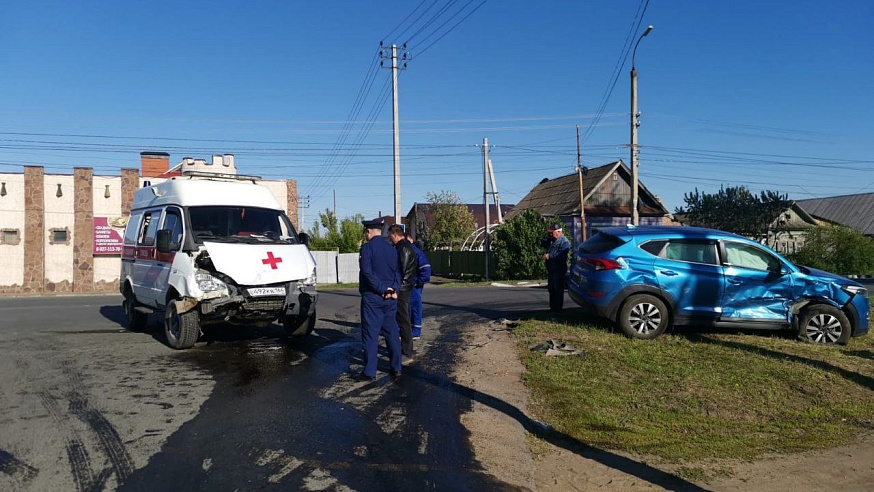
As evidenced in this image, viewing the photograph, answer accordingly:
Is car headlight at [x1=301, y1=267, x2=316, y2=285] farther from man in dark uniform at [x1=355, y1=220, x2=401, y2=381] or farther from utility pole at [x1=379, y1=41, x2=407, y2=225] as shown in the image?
utility pole at [x1=379, y1=41, x2=407, y2=225]

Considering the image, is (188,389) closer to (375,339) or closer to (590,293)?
(375,339)

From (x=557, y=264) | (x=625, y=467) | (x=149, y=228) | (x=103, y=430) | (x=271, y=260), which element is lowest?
(x=625, y=467)

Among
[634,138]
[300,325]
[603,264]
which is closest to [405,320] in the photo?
[300,325]

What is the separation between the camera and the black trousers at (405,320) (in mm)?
8445

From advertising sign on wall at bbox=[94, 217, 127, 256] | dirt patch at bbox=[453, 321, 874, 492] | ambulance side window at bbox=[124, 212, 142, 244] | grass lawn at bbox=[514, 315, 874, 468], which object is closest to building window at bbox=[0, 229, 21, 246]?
advertising sign on wall at bbox=[94, 217, 127, 256]

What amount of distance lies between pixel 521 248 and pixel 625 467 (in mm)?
27188

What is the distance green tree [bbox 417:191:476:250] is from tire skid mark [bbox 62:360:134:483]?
46.4m

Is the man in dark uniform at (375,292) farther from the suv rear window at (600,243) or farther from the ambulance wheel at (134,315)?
the ambulance wheel at (134,315)

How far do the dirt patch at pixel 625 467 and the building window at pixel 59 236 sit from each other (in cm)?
3026

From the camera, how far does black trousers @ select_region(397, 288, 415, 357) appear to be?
8.45m

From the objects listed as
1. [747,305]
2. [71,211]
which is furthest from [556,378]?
[71,211]

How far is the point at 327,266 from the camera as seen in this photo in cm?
3603

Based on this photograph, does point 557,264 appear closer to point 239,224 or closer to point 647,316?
point 647,316

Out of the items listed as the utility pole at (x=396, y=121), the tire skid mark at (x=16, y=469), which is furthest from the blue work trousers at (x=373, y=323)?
the utility pole at (x=396, y=121)
